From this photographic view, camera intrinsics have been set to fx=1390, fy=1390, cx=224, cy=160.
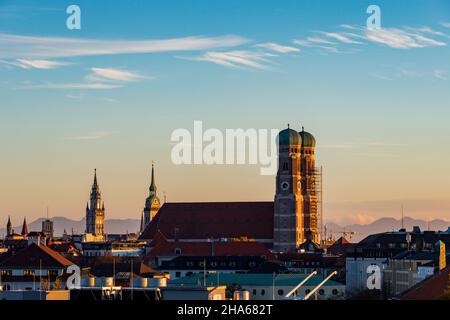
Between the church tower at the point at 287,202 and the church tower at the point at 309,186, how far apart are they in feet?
5.42

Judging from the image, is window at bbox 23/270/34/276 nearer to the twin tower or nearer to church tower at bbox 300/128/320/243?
the twin tower

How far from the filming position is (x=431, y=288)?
7306 centimetres

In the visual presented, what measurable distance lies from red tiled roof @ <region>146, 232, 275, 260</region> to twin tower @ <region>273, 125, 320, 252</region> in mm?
20856

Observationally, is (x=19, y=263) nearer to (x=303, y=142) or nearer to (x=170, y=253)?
(x=170, y=253)

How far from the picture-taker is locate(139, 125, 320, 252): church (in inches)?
7151

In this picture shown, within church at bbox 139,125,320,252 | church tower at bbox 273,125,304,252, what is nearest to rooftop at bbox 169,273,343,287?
church at bbox 139,125,320,252

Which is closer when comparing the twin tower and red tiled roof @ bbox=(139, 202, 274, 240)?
the twin tower

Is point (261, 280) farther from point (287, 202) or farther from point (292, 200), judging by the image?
point (287, 202)

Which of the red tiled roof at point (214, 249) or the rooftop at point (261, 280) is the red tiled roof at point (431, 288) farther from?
the red tiled roof at point (214, 249)

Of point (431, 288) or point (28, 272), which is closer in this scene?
point (431, 288)

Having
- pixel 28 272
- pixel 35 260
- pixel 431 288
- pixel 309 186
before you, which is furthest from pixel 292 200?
pixel 431 288

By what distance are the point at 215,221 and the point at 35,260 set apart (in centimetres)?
8558
